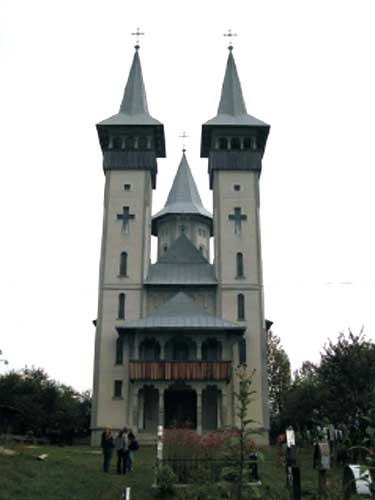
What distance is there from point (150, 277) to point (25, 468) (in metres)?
25.7

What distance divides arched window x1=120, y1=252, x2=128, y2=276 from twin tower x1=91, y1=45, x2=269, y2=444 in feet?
0.22

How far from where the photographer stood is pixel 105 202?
46000mm

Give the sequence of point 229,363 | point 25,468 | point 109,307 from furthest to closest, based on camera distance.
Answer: point 109,307, point 229,363, point 25,468

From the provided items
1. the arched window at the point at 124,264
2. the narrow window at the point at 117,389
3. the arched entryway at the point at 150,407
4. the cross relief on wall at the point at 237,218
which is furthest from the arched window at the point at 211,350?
the cross relief on wall at the point at 237,218

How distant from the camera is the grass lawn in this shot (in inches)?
645

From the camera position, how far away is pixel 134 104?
5019 centimetres

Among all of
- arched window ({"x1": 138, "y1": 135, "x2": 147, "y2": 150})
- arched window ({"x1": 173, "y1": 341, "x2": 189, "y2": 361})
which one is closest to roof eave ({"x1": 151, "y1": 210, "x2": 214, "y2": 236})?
arched window ({"x1": 138, "y1": 135, "x2": 147, "y2": 150})

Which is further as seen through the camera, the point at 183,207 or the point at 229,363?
the point at 183,207

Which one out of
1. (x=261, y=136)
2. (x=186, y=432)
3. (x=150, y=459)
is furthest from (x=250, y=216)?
(x=186, y=432)

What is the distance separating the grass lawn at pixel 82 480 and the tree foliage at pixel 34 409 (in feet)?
50.9

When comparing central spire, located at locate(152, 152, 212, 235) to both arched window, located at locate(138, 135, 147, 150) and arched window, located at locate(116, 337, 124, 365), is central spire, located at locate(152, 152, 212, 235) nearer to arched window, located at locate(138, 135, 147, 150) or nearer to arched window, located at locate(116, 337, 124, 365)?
arched window, located at locate(138, 135, 147, 150)

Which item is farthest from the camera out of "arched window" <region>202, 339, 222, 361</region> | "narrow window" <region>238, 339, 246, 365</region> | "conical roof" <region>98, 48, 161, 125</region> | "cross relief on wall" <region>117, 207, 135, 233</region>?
"conical roof" <region>98, 48, 161, 125</region>

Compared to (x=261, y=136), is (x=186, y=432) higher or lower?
lower

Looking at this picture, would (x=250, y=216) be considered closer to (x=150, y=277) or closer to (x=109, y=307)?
(x=150, y=277)
